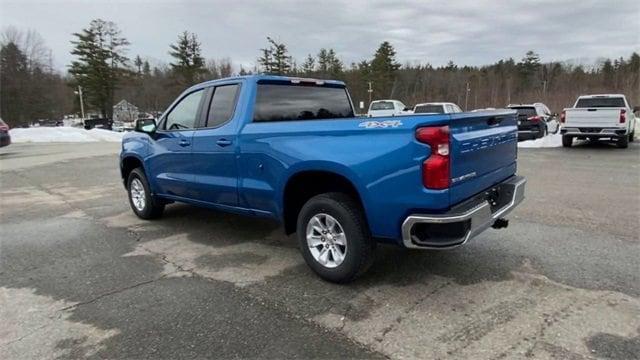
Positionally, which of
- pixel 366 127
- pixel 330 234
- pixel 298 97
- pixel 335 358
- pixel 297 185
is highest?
pixel 298 97

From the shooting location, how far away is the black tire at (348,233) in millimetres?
3818

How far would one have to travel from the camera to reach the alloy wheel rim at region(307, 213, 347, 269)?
4.02 metres

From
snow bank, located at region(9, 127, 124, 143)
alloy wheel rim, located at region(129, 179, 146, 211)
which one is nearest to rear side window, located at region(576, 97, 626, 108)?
alloy wheel rim, located at region(129, 179, 146, 211)

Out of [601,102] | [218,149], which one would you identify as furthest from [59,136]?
[601,102]

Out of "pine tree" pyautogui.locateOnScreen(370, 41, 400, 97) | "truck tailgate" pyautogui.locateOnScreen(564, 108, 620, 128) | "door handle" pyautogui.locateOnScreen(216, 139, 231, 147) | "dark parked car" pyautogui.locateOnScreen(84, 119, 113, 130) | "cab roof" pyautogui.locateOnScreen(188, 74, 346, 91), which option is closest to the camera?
"door handle" pyautogui.locateOnScreen(216, 139, 231, 147)

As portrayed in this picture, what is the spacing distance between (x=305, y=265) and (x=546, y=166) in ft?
30.3

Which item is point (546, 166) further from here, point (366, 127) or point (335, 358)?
point (335, 358)

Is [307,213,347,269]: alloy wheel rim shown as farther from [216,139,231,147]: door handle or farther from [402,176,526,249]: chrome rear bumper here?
[216,139,231,147]: door handle

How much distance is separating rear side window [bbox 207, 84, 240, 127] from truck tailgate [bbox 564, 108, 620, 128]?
1424 centimetres

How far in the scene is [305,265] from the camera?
4.64m

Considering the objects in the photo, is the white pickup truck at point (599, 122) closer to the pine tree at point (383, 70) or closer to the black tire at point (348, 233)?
the black tire at point (348, 233)

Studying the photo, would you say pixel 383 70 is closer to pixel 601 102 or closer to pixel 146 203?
pixel 601 102

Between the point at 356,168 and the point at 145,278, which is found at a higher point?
the point at 356,168

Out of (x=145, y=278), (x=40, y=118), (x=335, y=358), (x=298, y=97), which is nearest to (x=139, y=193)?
(x=145, y=278)
